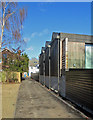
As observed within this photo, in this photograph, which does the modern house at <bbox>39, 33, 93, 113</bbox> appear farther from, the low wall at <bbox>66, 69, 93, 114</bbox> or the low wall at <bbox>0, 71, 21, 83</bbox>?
the low wall at <bbox>0, 71, 21, 83</bbox>

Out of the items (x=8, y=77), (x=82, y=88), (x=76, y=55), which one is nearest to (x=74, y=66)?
(x=76, y=55)

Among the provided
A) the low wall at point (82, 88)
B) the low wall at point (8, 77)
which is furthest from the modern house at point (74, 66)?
the low wall at point (8, 77)

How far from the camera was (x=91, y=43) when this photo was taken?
14.7 m

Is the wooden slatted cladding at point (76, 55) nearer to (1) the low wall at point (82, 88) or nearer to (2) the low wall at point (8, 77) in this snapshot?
(1) the low wall at point (82, 88)

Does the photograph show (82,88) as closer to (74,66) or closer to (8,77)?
(74,66)

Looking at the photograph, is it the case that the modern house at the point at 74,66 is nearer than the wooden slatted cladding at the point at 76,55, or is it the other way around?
the modern house at the point at 74,66

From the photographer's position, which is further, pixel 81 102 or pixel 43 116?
pixel 81 102

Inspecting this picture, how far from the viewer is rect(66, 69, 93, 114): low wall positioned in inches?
268

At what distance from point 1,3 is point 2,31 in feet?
10.2

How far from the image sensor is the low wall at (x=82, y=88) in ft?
22.3

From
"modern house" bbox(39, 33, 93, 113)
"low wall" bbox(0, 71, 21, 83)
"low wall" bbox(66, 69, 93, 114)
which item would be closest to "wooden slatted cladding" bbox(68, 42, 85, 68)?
"modern house" bbox(39, 33, 93, 113)

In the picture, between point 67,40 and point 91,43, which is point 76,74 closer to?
point 67,40

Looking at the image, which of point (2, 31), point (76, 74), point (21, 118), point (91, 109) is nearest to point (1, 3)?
point (2, 31)

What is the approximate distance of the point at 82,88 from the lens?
7.73 meters
